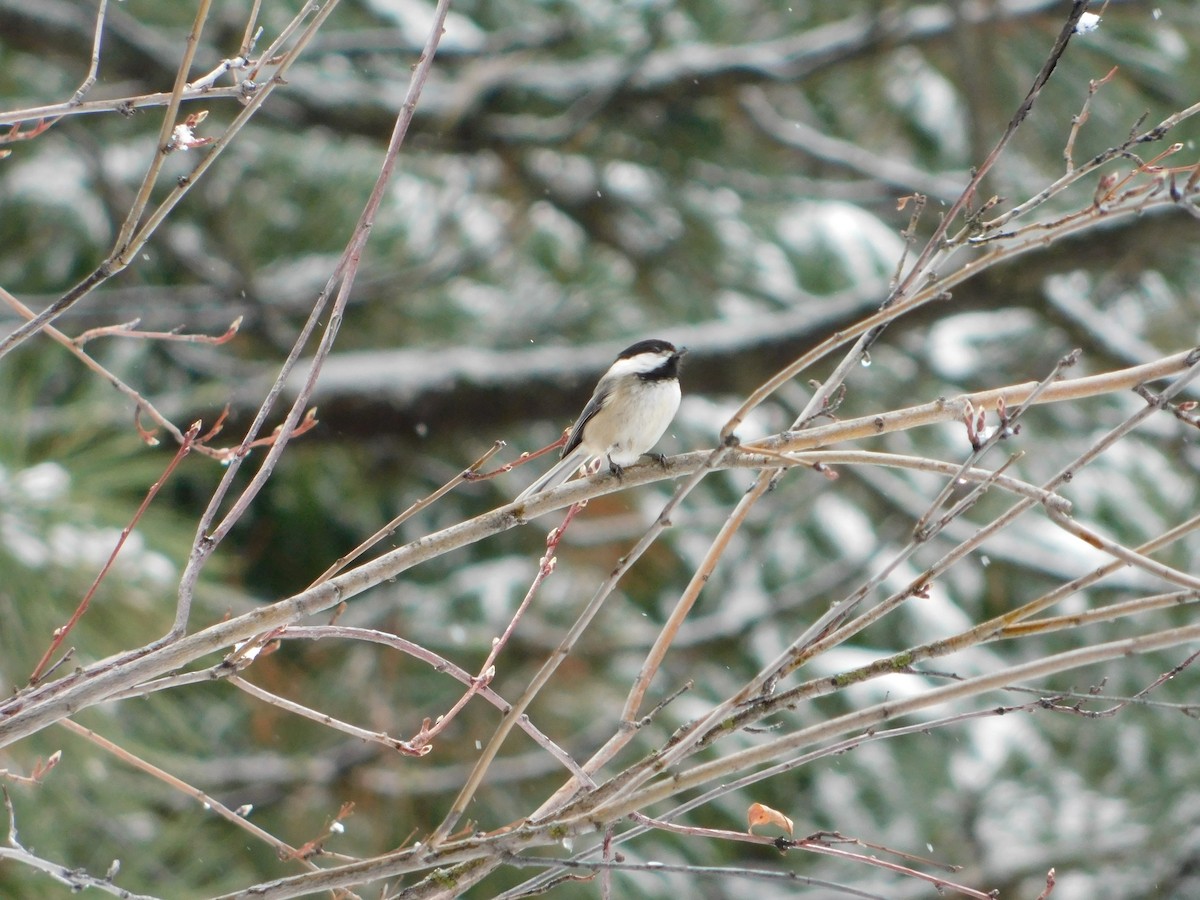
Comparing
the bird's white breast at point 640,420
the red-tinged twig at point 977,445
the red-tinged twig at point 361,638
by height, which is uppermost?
the bird's white breast at point 640,420

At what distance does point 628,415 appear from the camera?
2574 millimetres

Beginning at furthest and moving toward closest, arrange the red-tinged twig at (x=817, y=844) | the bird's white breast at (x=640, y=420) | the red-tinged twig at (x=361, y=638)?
the bird's white breast at (x=640, y=420) → the red-tinged twig at (x=361, y=638) → the red-tinged twig at (x=817, y=844)

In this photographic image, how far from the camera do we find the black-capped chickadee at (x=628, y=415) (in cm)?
256

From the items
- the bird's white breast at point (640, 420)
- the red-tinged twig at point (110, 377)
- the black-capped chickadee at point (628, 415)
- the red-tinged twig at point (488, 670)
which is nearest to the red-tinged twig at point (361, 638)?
the red-tinged twig at point (488, 670)

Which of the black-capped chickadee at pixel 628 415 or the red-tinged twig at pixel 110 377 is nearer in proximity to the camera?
the red-tinged twig at pixel 110 377

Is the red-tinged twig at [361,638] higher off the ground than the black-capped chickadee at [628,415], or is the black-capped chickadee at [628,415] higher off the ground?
the black-capped chickadee at [628,415]

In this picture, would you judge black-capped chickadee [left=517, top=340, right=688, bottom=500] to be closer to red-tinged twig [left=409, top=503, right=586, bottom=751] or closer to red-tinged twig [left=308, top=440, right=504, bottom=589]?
red-tinged twig [left=409, top=503, right=586, bottom=751]

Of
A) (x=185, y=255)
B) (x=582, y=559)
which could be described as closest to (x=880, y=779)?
(x=582, y=559)

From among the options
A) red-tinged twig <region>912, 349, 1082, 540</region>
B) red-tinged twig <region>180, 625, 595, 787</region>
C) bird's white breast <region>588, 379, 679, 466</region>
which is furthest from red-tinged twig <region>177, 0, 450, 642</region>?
bird's white breast <region>588, 379, 679, 466</region>

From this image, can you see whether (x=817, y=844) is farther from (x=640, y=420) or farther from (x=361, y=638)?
(x=640, y=420)

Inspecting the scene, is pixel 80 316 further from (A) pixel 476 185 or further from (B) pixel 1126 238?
(B) pixel 1126 238

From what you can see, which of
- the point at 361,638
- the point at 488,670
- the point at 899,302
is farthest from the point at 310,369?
the point at 899,302

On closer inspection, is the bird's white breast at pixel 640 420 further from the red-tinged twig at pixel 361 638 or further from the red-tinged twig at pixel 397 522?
the red-tinged twig at pixel 361 638

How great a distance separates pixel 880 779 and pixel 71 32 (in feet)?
16.3
